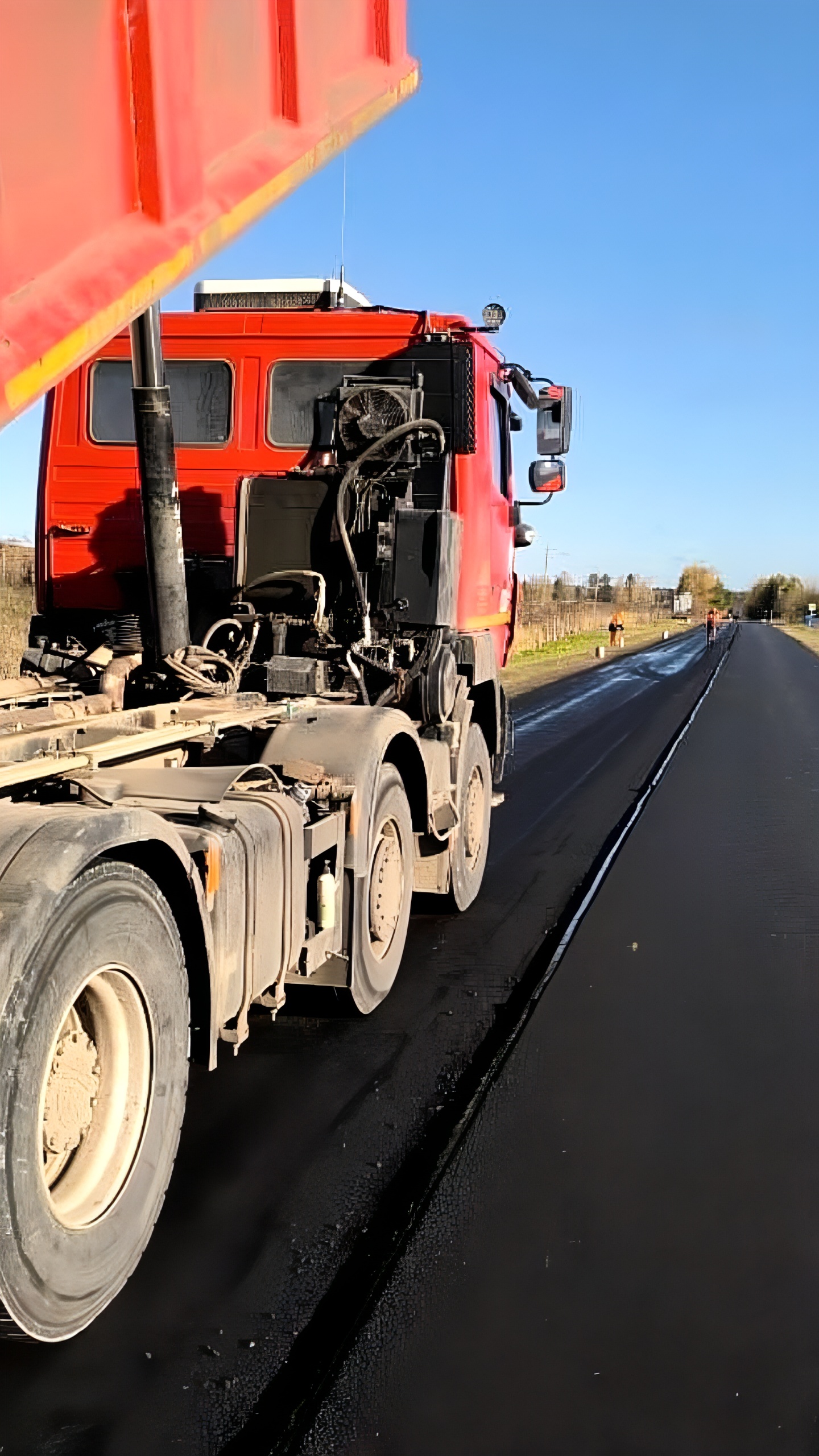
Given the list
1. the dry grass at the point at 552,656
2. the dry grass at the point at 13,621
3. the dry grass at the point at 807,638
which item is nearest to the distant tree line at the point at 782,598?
the dry grass at the point at 807,638

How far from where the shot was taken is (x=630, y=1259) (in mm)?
3229

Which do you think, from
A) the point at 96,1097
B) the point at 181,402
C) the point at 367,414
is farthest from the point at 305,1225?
the point at 181,402

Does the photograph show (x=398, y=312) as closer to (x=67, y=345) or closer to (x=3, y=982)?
(x=67, y=345)

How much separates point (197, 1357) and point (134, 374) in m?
3.84

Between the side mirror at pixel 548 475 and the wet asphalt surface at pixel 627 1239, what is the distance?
329 centimetres

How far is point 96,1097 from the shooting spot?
2.96 meters

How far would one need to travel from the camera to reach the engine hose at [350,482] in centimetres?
582

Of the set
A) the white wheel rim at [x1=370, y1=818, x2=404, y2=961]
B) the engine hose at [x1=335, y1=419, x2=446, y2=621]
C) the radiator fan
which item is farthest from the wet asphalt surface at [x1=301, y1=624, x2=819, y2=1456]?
the radiator fan

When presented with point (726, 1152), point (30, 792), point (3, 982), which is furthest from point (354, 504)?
point (3, 982)

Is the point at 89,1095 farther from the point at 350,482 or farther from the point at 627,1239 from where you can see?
the point at 350,482

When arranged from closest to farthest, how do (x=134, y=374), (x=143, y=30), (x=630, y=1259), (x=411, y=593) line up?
(x=143, y=30) → (x=630, y=1259) → (x=134, y=374) → (x=411, y=593)

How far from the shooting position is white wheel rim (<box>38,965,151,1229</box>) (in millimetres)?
2779

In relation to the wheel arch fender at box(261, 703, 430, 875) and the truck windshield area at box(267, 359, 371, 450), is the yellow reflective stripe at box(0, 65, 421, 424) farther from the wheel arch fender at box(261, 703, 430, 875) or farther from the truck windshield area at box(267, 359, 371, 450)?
the truck windshield area at box(267, 359, 371, 450)

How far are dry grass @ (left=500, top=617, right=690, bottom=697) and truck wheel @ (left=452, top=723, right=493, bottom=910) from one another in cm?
927
